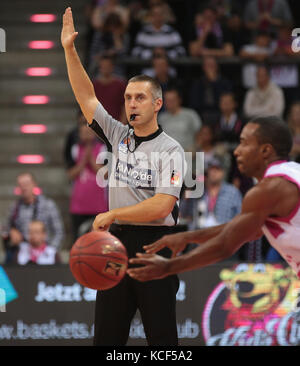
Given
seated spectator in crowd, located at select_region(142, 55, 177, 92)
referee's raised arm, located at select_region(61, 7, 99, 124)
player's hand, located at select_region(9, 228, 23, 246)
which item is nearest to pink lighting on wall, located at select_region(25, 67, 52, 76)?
seated spectator in crowd, located at select_region(142, 55, 177, 92)

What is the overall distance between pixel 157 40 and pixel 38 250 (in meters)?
4.70

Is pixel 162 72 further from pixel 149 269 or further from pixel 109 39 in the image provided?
pixel 149 269

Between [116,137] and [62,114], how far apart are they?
24.2ft

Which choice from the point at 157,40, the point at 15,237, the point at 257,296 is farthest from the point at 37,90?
the point at 257,296

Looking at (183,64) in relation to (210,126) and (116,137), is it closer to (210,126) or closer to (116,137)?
(210,126)

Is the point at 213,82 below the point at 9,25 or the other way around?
below

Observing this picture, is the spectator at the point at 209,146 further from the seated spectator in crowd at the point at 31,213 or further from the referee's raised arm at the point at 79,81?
the referee's raised arm at the point at 79,81

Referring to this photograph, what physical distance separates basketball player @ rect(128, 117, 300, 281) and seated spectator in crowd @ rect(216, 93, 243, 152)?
234 inches

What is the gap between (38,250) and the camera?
8.74 meters

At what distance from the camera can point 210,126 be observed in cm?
998

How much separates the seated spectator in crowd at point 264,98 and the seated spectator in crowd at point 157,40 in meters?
1.53

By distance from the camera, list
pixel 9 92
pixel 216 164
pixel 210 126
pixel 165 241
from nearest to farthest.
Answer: pixel 165 241, pixel 216 164, pixel 210 126, pixel 9 92
